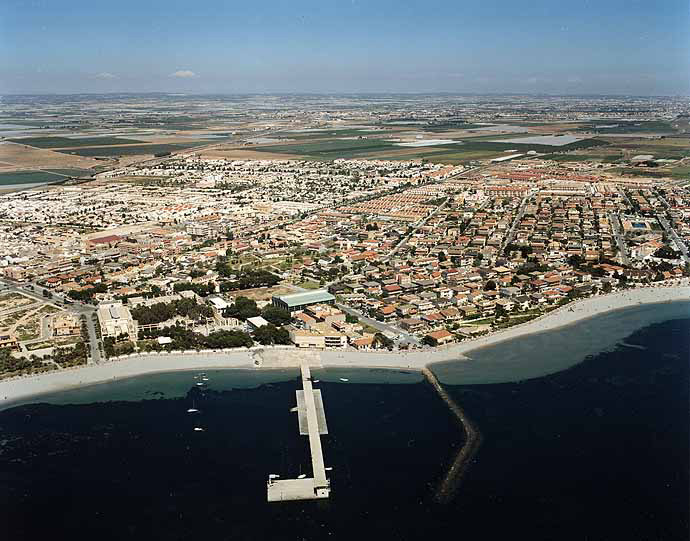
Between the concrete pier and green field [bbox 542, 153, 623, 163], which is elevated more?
the concrete pier

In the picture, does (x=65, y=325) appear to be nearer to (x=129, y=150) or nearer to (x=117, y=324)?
(x=117, y=324)

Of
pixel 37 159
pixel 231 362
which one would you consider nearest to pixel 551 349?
pixel 231 362

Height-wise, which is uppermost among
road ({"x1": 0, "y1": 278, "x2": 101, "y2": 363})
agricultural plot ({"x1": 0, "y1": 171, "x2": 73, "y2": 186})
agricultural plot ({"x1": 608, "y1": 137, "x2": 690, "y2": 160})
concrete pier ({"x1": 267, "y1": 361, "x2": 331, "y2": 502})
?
concrete pier ({"x1": 267, "y1": 361, "x2": 331, "y2": 502})

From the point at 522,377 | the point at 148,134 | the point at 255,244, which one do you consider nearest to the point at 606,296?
the point at 522,377

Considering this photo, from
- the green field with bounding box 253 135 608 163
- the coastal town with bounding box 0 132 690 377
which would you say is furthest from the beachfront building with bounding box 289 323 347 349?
the green field with bounding box 253 135 608 163

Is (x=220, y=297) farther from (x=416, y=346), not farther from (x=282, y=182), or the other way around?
(x=282, y=182)

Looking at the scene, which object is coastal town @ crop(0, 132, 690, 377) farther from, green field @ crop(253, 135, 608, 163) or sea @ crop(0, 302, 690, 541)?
green field @ crop(253, 135, 608, 163)
